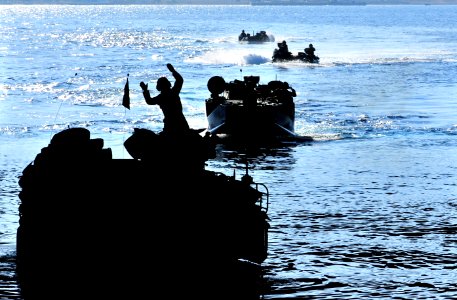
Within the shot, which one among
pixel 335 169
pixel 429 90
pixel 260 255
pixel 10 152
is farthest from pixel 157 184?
pixel 429 90

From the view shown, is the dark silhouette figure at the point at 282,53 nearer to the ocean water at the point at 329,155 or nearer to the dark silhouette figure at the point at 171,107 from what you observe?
the ocean water at the point at 329,155

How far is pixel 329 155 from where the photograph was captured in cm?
4516

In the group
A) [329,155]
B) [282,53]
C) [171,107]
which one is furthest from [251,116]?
[282,53]

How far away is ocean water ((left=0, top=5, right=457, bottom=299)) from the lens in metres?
24.7

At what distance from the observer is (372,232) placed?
2892cm

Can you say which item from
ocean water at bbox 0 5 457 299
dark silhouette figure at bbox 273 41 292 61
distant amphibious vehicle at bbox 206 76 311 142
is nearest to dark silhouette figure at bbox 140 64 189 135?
ocean water at bbox 0 5 457 299

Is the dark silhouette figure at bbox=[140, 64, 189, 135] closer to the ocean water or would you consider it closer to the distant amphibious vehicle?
the ocean water

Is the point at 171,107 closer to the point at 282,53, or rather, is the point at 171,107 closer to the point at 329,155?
the point at 329,155

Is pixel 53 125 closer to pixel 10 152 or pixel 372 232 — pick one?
pixel 10 152

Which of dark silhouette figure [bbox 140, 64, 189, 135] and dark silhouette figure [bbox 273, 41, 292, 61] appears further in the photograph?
dark silhouette figure [bbox 273, 41, 292, 61]

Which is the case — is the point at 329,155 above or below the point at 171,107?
below

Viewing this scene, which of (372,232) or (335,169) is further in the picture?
(335,169)

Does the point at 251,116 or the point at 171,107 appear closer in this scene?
the point at 171,107

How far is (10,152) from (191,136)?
23.6 metres
